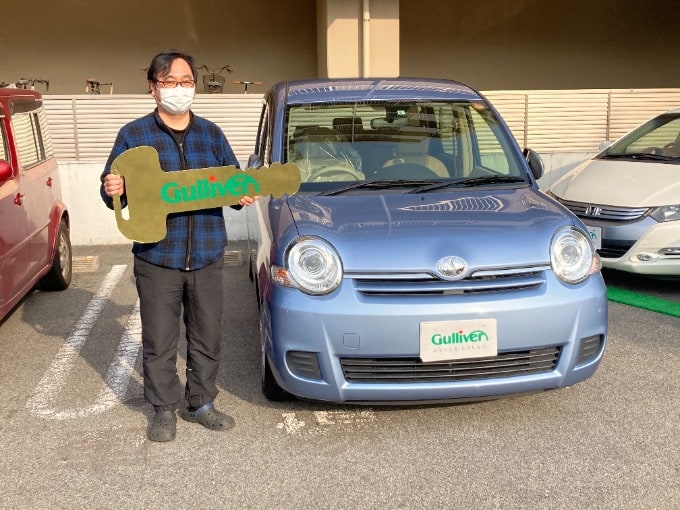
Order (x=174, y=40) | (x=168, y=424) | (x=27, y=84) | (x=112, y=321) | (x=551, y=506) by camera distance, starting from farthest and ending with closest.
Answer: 1. (x=174, y=40)
2. (x=27, y=84)
3. (x=112, y=321)
4. (x=168, y=424)
5. (x=551, y=506)

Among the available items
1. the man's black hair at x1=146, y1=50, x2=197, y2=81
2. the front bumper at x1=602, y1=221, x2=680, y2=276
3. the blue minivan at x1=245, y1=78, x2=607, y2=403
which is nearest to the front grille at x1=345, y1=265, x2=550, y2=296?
the blue minivan at x1=245, y1=78, x2=607, y2=403

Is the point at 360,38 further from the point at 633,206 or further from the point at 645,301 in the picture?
the point at 645,301

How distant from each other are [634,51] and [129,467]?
15042 millimetres

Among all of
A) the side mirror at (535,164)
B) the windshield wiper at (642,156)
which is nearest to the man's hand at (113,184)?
the side mirror at (535,164)

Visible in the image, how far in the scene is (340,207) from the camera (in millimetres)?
3430

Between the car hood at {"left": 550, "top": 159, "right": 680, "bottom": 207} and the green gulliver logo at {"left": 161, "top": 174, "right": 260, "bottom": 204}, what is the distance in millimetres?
3503

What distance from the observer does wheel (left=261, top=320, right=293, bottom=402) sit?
3422mm

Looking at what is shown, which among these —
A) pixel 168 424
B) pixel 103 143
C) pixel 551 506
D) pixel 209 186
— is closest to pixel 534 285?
pixel 551 506

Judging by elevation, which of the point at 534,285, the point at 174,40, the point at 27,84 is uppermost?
the point at 174,40

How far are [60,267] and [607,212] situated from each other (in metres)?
4.41

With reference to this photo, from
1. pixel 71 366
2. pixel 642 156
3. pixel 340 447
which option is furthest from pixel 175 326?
pixel 642 156

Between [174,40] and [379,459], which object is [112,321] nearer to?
[379,459]

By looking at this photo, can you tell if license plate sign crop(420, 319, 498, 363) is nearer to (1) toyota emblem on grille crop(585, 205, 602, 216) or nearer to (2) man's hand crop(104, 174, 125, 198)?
(2) man's hand crop(104, 174, 125, 198)

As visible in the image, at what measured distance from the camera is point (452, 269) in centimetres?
298
